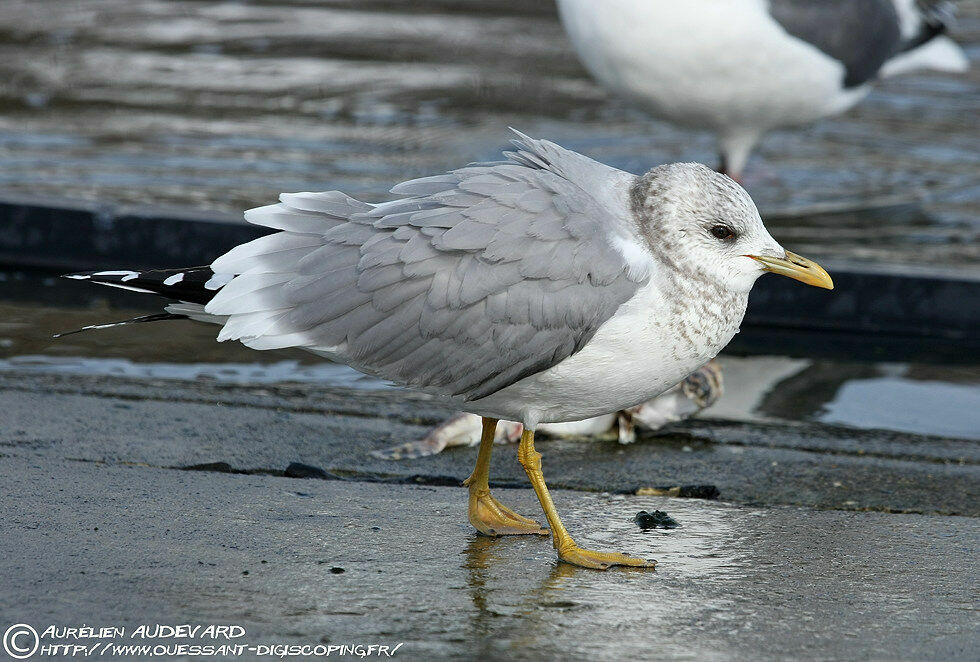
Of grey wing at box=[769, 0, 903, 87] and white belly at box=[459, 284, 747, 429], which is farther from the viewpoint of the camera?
grey wing at box=[769, 0, 903, 87]

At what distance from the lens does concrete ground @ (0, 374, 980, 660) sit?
3129mm

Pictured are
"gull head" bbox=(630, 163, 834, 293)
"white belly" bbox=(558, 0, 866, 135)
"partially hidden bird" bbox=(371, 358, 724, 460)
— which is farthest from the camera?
"white belly" bbox=(558, 0, 866, 135)

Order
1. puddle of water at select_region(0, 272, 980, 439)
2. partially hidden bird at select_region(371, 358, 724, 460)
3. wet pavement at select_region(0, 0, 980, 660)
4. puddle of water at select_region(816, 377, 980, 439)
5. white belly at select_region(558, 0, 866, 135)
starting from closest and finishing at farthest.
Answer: wet pavement at select_region(0, 0, 980, 660) < partially hidden bird at select_region(371, 358, 724, 460) < puddle of water at select_region(816, 377, 980, 439) < puddle of water at select_region(0, 272, 980, 439) < white belly at select_region(558, 0, 866, 135)

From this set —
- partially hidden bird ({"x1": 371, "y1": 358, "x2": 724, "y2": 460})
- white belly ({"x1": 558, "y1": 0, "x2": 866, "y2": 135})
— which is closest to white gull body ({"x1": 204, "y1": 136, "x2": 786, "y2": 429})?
partially hidden bird ({"x1": 371, "y1": 358, "x2": 724, "y2": 460})

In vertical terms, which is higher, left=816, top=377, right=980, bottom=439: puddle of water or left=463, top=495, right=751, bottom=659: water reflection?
left=463, top=495, right=751, bottom=659: water reflection

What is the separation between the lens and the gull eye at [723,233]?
147 inches

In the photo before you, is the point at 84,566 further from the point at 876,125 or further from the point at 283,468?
the point at 876,125

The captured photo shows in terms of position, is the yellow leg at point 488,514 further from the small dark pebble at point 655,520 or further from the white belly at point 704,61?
the white belly at point 704,61

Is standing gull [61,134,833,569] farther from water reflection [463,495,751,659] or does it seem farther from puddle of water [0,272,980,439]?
puddle of water [0,272,980,439]

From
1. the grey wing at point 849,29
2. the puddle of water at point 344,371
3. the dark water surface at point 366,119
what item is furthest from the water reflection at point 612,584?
the grey wing at point 849,29

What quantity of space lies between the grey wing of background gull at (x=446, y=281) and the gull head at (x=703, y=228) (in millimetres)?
100

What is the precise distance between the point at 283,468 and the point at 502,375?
106cm

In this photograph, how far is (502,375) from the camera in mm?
3635

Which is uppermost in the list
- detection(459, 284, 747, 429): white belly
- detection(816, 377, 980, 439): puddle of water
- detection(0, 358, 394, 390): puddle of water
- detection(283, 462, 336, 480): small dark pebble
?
detection(459, 284, 747, 429): white belly
